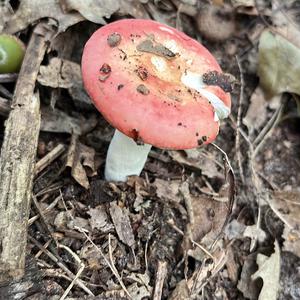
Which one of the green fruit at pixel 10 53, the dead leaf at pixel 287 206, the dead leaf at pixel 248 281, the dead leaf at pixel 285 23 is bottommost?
the dead leaf at pixel 248 281

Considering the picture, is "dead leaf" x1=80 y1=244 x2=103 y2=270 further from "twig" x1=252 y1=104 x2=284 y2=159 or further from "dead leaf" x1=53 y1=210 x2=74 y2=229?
"twig" x1=252 y1=104 x2=284 y2=159

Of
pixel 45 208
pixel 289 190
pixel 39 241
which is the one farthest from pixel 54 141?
pixel 289 190

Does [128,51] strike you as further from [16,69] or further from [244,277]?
[244,277]

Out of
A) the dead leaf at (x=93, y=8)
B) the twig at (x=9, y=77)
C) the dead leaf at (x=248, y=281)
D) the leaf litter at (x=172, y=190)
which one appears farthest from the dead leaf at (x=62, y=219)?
the dead leaf at (x=93, y=8)

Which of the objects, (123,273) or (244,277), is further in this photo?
(244,277)

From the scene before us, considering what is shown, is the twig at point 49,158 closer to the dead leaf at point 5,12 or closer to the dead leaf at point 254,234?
the dead leaf at point 5,12
